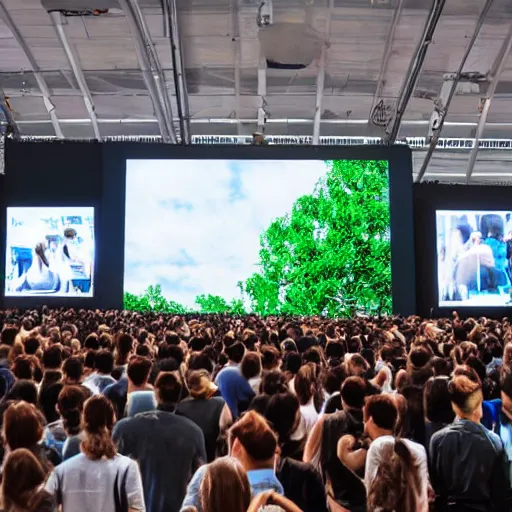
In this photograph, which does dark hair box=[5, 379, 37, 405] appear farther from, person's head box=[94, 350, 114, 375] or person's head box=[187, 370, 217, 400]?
person's head box=[94, 350, 114, 375]

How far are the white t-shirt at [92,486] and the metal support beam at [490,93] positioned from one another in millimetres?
18177

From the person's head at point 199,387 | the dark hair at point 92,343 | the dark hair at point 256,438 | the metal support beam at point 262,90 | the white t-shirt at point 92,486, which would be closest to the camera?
the dark hair at point 256,438

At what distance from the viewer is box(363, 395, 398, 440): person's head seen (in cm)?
359

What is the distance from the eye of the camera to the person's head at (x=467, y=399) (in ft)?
13.0

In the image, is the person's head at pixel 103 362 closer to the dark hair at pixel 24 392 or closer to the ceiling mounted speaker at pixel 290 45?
the dark hair at pixel 24 392

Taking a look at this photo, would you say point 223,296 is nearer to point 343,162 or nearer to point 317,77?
point 343,162

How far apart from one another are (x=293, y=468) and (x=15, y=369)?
2298 millimetres

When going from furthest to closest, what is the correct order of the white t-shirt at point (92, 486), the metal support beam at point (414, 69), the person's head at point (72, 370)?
the metal support beam at point (414, 69) → the person's head at point (72, 370) → the white t-shirt at point (92, 486)

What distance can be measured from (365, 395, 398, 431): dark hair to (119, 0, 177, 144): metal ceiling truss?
52.0 feet

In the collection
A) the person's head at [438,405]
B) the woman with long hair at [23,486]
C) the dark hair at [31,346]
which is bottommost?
the woman with long hair at [23,486]

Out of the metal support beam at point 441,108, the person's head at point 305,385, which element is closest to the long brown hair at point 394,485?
the person's head at point 305,385

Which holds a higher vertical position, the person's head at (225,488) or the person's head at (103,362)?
the person's head at (103,362)

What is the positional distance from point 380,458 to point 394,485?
20cm

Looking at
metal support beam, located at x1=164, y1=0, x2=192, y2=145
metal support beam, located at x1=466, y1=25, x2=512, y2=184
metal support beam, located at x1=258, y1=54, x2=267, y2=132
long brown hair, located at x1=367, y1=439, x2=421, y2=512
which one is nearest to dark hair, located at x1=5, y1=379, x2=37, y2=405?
long brown hair, located at x1=367, y1=439, x2=421, y2=512
